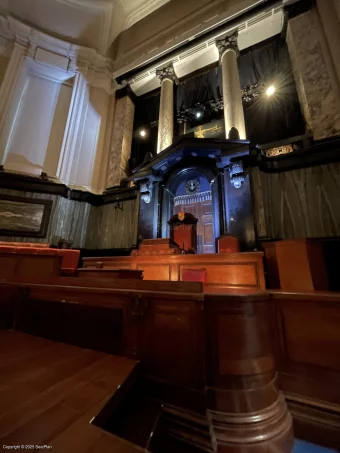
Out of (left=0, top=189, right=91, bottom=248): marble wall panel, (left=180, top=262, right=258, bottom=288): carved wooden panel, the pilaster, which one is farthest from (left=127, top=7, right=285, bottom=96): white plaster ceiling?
(left=180, top=262, right=258, bottom=288): carved wooden panel

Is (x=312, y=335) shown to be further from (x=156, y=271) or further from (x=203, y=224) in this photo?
(x=203, y=224)

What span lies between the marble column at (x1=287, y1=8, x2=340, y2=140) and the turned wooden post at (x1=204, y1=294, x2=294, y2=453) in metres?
4.45

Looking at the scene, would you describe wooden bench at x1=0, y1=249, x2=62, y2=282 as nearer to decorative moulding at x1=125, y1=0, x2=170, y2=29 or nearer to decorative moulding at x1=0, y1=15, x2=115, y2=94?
decorative moulding at x1=0, y1=15, x2=115, y2=94

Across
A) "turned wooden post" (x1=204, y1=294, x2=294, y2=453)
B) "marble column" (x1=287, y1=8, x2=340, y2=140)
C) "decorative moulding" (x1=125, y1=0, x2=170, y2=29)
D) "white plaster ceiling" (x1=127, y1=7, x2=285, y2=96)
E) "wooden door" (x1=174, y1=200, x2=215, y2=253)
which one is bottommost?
"turned wooden post" (x1=204, y1=294, x2=294, y2=453)

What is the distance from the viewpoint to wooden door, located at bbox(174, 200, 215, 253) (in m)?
4.89

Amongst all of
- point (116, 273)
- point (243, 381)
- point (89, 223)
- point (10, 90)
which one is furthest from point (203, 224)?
point (10, 90)

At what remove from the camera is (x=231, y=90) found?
544 cm

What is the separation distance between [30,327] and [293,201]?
180 inches

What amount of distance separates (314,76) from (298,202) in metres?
3.12

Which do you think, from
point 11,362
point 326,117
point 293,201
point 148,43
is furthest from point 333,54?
point 11,362

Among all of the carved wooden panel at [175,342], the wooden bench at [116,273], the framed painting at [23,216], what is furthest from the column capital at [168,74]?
the carved wooden panel at [175,342]

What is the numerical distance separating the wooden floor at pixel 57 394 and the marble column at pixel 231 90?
16.4ft

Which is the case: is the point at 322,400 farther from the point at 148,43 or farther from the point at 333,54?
the point at 148,43

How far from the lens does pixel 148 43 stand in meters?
7.53
